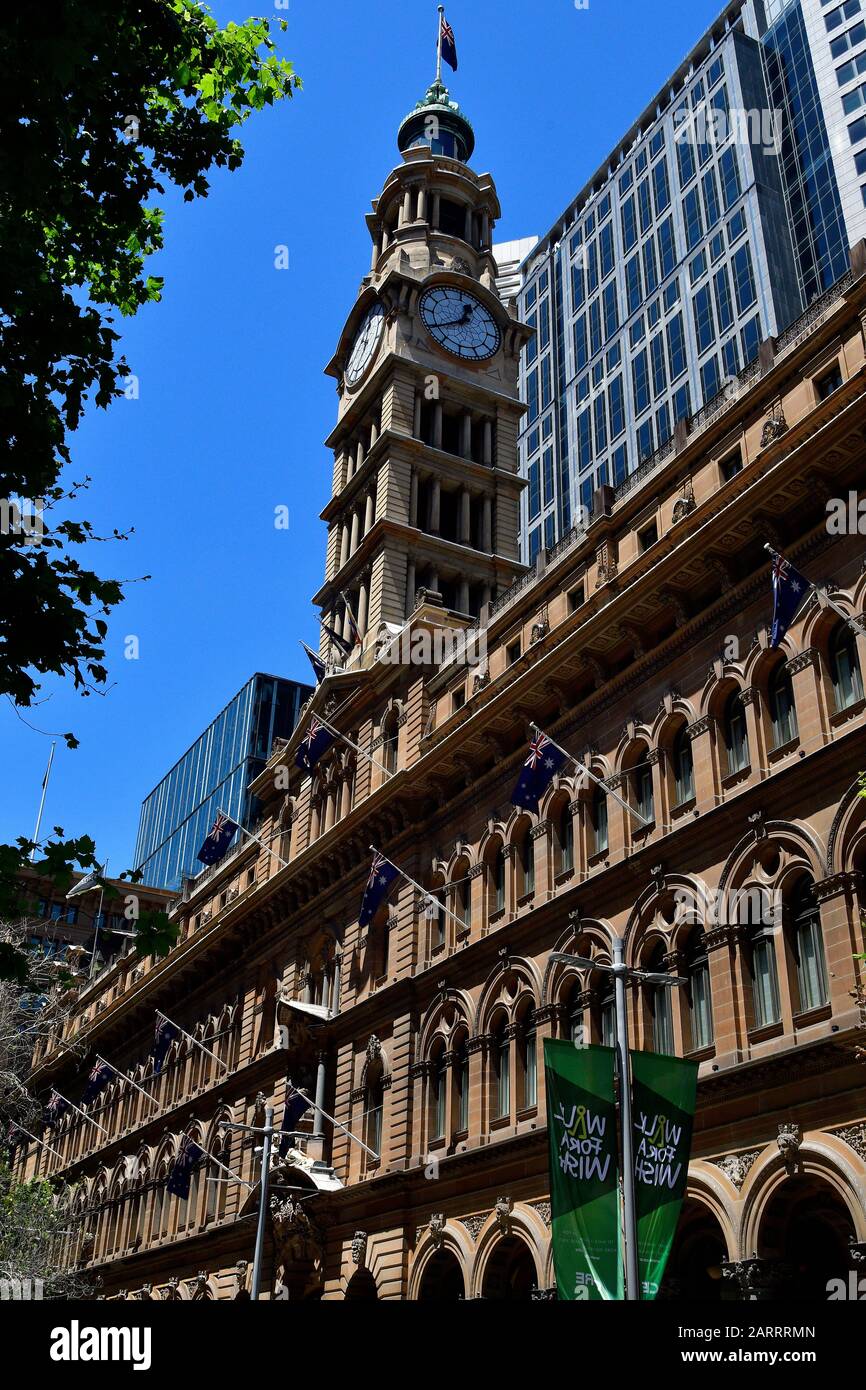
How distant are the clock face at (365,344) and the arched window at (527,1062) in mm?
41170

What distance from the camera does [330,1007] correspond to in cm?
4450

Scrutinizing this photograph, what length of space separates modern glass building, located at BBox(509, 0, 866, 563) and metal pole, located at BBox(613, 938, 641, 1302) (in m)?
67.6

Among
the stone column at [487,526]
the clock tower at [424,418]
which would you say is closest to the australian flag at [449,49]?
the clock tower at [424,418]

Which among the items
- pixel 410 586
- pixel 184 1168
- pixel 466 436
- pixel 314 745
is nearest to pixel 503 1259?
pixel 314 745

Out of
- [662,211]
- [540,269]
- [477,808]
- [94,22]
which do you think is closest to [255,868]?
[477,808]

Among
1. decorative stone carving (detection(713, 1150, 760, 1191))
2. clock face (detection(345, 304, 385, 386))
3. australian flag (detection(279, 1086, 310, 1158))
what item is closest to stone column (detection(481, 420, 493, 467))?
clock face (detection(345, 304, 385, 386))

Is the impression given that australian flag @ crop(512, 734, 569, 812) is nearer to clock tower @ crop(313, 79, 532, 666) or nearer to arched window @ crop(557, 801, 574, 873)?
arched window @ crop(557, 801, 574, 873)

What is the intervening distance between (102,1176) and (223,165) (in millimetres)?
60934

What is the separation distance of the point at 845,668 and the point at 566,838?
10340 millimetres

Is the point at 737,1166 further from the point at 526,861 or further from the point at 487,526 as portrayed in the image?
the point at 487,526

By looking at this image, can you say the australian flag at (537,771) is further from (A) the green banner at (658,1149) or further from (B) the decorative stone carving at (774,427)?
(A) the green banner at (658,1149)

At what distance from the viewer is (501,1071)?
3381 cm

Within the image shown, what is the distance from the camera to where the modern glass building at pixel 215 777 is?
109 meters
